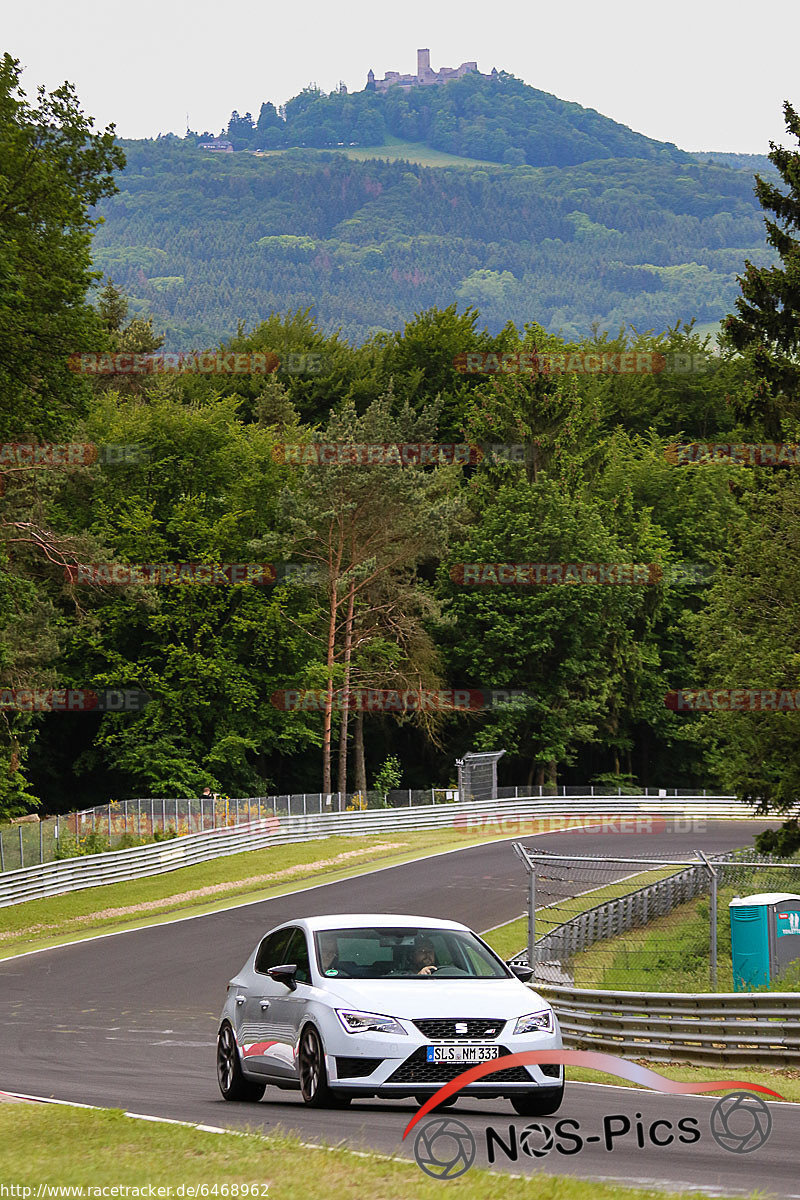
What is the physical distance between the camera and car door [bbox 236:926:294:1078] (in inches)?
475

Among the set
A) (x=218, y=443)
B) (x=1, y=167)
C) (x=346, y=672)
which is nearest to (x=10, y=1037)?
(x=1, y=167)

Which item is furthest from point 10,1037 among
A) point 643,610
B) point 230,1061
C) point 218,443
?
point 643,610

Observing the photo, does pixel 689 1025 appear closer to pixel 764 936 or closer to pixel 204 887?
pixel 764 936

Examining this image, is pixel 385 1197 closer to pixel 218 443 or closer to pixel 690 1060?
pixel 690 1060

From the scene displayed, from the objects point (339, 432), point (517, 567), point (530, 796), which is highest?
point (339, 432)

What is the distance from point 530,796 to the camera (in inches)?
2522

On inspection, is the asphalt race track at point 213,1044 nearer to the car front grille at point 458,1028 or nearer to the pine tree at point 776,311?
the car front grille at point 458,1028

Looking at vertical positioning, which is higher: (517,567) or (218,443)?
(218,443)

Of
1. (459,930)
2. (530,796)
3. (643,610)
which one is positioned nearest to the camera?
(459,930)

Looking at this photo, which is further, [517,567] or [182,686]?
[517,567]

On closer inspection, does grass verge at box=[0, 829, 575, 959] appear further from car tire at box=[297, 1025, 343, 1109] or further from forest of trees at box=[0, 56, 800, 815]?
car tire at box=[297, 1025, 343, 1109]

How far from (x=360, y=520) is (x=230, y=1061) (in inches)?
2089

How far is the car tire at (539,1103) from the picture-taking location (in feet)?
36.8

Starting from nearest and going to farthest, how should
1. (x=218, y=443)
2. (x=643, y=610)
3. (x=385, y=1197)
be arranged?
(x=385, y=1197) < (x=218, y=443) < (x=643, y=610)
